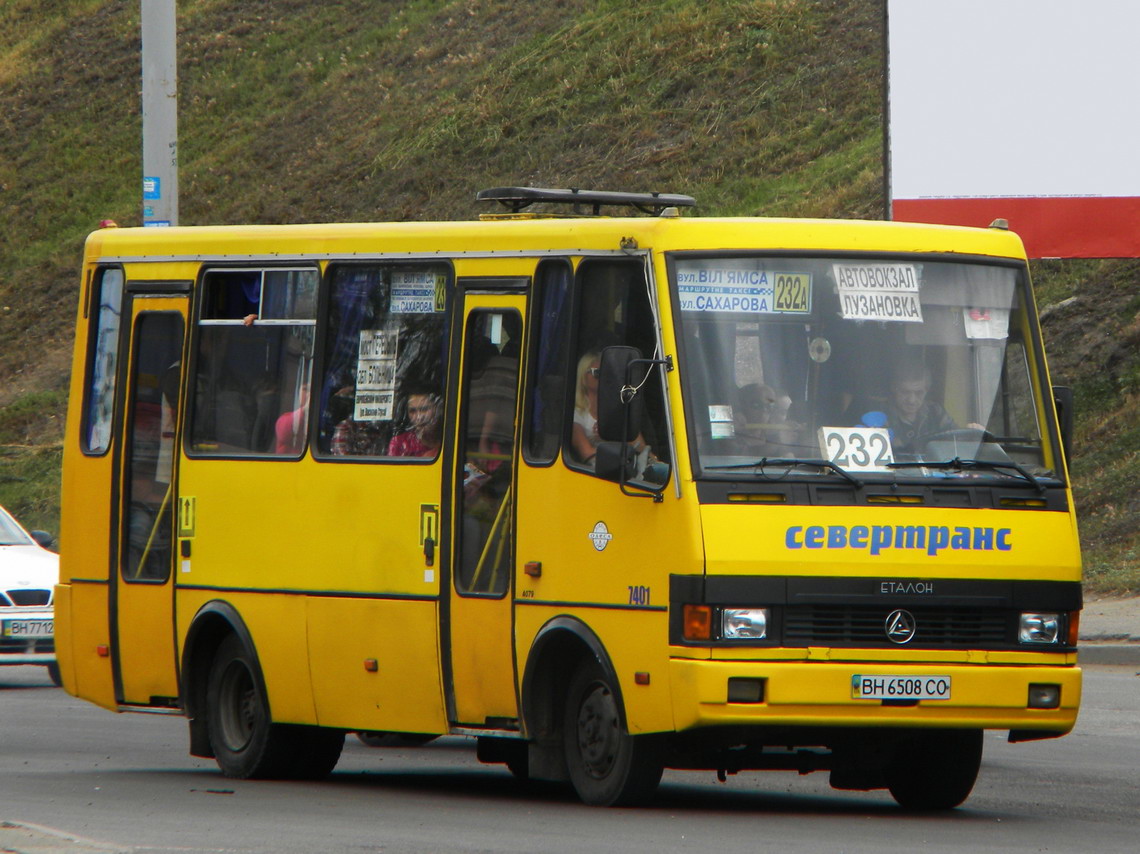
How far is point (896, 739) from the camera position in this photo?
9898mm

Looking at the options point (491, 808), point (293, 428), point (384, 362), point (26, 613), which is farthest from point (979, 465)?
point (26, 613)

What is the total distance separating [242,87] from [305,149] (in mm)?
3898

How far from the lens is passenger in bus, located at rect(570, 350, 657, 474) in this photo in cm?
1019

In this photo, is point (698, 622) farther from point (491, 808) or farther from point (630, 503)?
point (491, 808)

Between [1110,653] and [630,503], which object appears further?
[1110,653]

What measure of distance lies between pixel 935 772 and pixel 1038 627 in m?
1.09

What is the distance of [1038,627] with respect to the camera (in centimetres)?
988

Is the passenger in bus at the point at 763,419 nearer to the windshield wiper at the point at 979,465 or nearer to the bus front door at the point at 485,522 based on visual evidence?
the windshield wiper at the point at 979,465

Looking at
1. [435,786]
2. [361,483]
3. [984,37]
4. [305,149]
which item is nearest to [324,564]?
[361,483]

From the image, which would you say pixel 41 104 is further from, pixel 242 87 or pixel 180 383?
pixel 180 383

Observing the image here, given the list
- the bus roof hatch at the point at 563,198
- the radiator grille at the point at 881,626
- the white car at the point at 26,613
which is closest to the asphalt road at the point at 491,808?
the radiator grille at the point at 881,626

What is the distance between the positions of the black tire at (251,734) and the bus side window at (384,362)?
1392 millimetres

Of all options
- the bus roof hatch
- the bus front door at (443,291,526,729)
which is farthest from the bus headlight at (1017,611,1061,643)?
the bus roof hatch

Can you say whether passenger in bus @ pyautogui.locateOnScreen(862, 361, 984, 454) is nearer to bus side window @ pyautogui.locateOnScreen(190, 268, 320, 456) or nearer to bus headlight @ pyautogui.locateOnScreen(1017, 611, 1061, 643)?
bus headlight @ pyautogui.locateOnScreen(1017, 611, 1061, 643)
